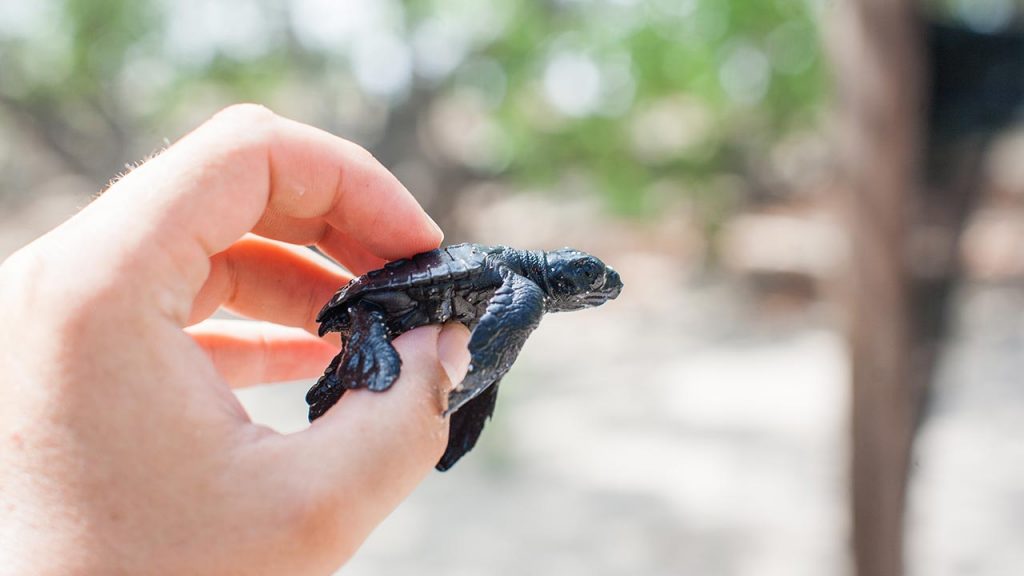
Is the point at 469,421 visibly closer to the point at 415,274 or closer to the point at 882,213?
the point at 415,274

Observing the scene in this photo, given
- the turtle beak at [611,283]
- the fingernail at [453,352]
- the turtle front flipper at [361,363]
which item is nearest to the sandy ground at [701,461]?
the turtle beak at [611,283]

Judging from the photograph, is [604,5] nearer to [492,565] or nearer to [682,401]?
[682,401]

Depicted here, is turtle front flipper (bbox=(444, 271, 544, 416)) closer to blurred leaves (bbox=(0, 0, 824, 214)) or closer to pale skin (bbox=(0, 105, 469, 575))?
pale skin (bbox=(0, 105, 469, 575))

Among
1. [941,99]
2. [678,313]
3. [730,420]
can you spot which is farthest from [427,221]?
[678,313]

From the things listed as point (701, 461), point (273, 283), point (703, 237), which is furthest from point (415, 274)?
point (703, 237)

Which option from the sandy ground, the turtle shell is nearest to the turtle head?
the turtle shell
